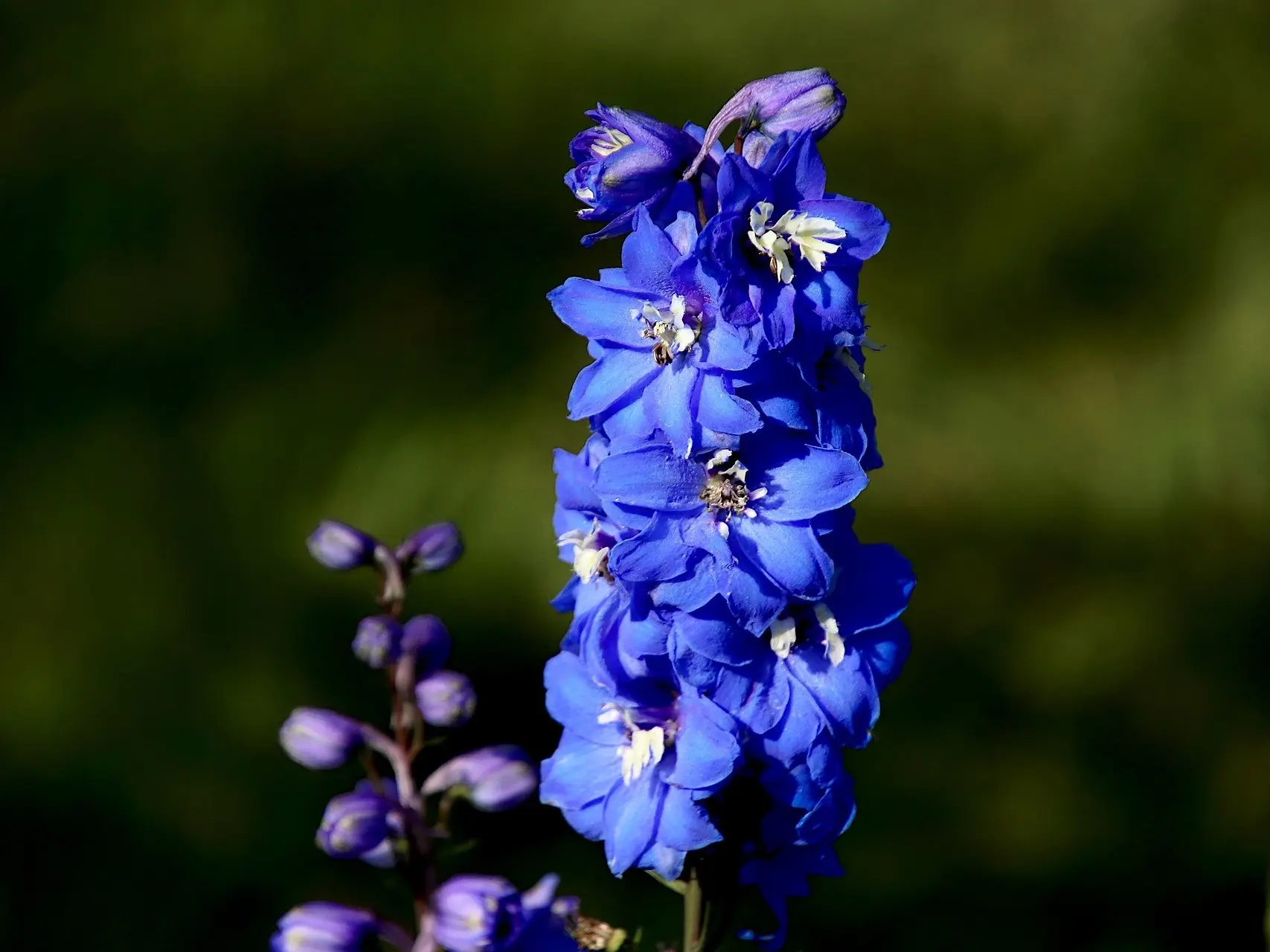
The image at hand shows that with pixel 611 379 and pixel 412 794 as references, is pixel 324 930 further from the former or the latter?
pixel 611 379

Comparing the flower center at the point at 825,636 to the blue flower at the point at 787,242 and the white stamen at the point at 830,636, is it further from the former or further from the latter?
the blue flower at the point at 787,242

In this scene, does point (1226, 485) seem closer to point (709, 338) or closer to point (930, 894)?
point (930, 894)

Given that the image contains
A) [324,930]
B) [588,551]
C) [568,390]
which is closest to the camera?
[588,551]

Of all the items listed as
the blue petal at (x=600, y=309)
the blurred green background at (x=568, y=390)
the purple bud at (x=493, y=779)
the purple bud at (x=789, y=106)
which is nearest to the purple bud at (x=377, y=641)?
the purple bud at (x=493, y=779)

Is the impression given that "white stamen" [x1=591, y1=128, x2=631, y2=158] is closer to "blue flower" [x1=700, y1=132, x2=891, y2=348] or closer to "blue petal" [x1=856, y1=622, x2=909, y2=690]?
"blue flower" [x1=700, y1=132, x2=891, y2=348]

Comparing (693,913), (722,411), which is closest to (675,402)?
(722,411)

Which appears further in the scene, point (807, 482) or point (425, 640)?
point (425, 640)

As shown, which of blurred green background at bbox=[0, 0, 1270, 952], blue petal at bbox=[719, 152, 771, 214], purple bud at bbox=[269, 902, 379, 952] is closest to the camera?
blue petal at bbox=[719, 152, 771, 214]

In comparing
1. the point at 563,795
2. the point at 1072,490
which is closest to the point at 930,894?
the point at 1072,490

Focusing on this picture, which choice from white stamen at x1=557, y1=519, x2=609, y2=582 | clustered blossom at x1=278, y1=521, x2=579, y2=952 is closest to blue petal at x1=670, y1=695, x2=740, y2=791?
white stamen at x1=557, y1=519, x2=609, y2=582
